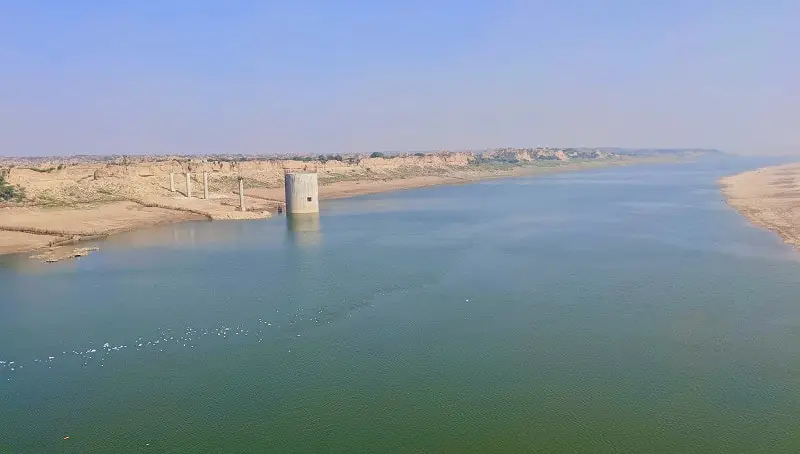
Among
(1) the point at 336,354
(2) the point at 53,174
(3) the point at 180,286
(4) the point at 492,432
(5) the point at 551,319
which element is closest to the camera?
(4) the point at 492,432

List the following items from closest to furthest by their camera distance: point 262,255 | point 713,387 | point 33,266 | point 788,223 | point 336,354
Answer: point 713,387
point 336,354
point 33,266
point 262,255
point 788,223

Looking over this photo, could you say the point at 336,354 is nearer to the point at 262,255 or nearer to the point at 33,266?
the point at 262,255

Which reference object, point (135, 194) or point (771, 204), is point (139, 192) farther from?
point (771, 204)

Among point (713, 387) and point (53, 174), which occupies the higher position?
point (53, 174)

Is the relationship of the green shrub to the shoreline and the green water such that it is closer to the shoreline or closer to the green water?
the shoreline

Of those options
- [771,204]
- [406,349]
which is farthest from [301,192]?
[771,204]

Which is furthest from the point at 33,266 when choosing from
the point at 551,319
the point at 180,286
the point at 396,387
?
the point at 551,319
